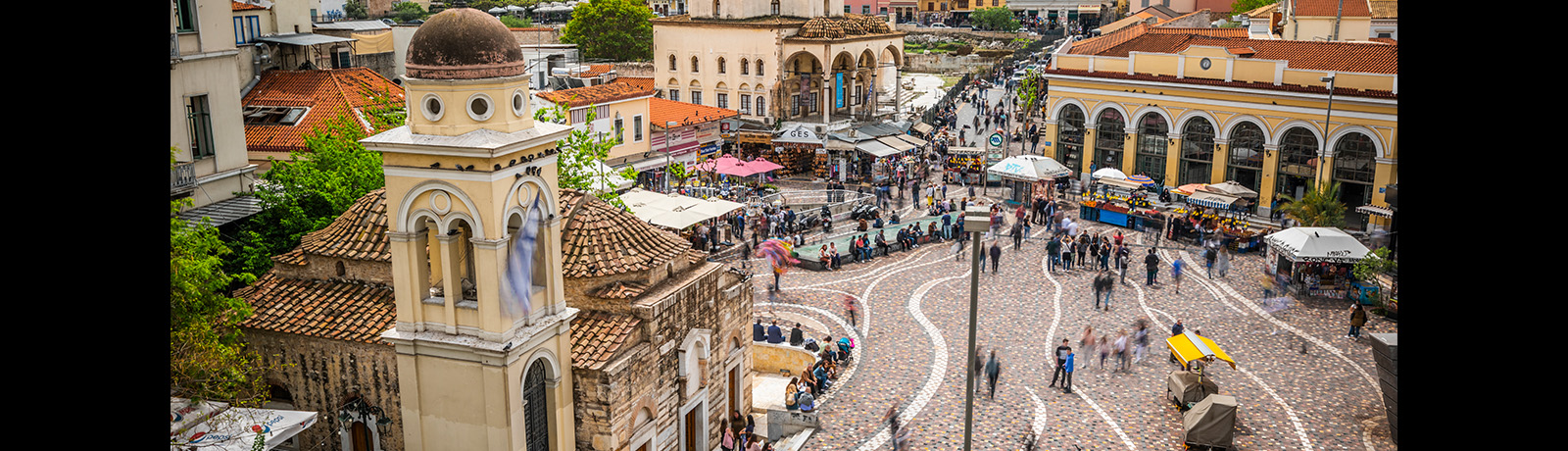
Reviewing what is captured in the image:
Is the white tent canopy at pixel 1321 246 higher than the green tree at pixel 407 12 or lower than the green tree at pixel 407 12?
lower

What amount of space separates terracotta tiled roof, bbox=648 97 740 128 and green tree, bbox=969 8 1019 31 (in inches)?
3342

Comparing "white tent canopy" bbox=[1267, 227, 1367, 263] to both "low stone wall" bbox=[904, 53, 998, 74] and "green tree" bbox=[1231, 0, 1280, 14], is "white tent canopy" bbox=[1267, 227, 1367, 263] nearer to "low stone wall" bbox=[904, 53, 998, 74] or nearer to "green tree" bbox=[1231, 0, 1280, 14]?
"green tree" bbox=[1231, 0, 1280, 14]

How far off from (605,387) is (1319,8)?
46449 mm

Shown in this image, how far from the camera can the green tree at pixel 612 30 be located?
74000 millimetres

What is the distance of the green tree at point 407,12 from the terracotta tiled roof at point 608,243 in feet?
260

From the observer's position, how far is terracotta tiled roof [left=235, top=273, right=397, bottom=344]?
15.9 metres

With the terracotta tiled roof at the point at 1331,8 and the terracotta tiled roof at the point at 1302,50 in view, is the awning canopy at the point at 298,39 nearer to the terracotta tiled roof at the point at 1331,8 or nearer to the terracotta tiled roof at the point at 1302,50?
the terracotta tiled roof at the point at 1302,50

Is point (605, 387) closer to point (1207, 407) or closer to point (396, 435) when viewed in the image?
point (396, 435)

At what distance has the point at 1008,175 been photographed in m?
37.7

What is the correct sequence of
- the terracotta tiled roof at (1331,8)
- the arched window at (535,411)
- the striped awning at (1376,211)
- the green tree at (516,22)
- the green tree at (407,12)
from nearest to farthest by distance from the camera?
the arched window at (535,411), the striped awning at (1376,211), the terracotta tiled roof at (1331,8), the green tree at (407,12), the green tree at (516,22)

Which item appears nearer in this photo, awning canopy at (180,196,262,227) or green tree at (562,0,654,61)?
awning canopy at (180,196,262,227)

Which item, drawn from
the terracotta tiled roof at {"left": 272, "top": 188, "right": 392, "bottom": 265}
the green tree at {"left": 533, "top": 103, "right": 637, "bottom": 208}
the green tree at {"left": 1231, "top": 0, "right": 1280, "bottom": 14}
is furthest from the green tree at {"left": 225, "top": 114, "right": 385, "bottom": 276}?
the green tree at {"left": 1231, "top": 0, "right": 1280, "bottom": 14}

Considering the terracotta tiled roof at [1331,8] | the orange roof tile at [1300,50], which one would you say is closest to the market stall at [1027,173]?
the orange roof tile at [1300,50]
